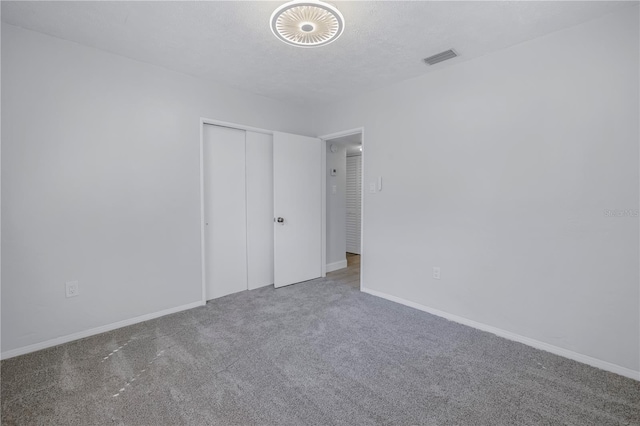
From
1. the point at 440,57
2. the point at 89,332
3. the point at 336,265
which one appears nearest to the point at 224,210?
the point at 89,332

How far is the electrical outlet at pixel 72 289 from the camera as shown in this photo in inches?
97.0

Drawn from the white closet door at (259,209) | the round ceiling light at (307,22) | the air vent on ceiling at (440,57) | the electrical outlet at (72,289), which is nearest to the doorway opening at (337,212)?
the white closet door at (259,209)

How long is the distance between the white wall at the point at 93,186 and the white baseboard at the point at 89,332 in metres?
0.03

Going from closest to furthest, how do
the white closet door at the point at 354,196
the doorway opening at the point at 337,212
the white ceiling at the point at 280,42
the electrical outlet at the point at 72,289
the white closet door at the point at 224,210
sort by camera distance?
1. the white ceiling at the point at 280,42
2. the electrical outlet at the point at 72,289
3. the white closet door at the point at 224,210
4. the doorway opening at the point at 337,212
5. the white closet door at the point at 354,196

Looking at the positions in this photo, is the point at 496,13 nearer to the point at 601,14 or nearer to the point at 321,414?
the point at 601,14

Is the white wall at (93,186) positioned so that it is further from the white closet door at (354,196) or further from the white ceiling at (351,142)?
the white closet door at (354,196)

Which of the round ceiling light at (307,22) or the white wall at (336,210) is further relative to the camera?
the white wall at (336,210)

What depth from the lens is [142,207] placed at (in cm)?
281

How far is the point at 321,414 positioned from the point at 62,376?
1.78m

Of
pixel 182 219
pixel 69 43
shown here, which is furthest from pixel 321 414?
pixel 69 43

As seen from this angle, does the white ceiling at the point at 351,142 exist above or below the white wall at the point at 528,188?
above

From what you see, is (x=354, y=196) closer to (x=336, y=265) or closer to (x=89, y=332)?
(x=336, y=265)

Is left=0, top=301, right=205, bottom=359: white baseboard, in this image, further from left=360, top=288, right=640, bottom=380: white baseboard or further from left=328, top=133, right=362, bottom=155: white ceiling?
left=328, top=133, right=362, bottom=155: white ceiling

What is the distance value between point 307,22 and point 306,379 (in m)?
2.31
